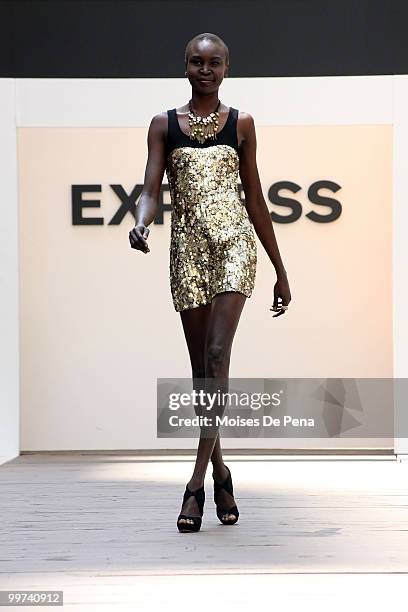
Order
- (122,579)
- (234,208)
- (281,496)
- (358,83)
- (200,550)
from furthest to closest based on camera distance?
(358,83)
(281,496)
(234,208)
(200,550)
(122,579)

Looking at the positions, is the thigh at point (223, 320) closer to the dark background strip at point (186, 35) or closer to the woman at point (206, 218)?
the woman at point (206, 218)

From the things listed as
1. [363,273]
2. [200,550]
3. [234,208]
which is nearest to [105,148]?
[363,273]

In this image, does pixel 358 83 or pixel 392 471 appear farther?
pixel 358 83

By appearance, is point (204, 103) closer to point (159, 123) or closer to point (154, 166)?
point (159, 123)

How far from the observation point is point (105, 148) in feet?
21.2

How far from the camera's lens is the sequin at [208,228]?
12.4 ft

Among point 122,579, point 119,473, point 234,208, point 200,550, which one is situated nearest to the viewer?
point 122,579

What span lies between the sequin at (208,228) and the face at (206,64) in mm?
210

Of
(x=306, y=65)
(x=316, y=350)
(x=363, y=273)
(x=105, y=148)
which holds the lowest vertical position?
(x=316, y=350)

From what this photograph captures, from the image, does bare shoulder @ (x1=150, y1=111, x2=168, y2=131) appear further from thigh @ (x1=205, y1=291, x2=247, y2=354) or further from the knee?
the knee

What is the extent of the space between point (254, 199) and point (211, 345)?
1.82 ft

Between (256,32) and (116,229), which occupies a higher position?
(256,32)

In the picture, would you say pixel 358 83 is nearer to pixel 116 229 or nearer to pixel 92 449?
pixel 116 229

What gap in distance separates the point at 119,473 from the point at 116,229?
1488 millimetres
